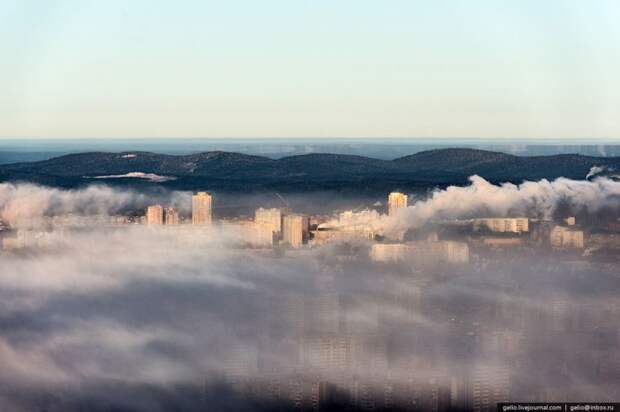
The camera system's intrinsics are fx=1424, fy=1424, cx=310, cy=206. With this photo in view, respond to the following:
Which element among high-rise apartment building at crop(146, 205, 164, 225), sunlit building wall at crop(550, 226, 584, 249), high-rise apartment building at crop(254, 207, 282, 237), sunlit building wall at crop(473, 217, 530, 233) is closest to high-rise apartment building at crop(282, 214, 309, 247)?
high-rise apartment building at crop(254, 207, 282, 237)

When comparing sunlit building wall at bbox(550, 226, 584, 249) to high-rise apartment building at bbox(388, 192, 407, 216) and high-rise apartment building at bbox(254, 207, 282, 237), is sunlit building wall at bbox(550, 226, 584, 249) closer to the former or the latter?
high-rise apartment building at bbox(388, 192, 407, 216)

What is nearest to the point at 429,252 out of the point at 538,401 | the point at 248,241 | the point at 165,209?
the point at 248,241

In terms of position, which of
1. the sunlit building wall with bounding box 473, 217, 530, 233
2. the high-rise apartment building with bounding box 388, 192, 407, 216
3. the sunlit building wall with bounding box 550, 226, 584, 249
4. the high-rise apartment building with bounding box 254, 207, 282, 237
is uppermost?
the high-rise apartment building with bounding box 388, 192, 407, 216

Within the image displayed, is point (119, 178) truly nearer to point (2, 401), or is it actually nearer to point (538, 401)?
point (2, 401)

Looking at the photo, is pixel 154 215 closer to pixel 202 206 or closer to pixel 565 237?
pixel 202 206

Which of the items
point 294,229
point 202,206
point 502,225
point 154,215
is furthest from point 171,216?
point 502,225
